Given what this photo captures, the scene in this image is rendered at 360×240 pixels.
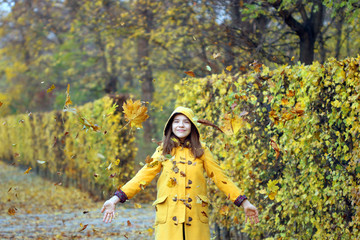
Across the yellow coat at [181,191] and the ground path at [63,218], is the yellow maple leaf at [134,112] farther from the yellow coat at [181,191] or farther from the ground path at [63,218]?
the ground path at [63,218]

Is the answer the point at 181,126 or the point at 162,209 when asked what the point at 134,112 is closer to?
the point at 181,126

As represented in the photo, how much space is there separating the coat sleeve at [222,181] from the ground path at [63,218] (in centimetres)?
141

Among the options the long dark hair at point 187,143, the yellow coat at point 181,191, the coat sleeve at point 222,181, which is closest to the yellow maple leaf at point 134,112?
the long dark hair at point 187,143

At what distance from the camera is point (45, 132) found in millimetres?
16266

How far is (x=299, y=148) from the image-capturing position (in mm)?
4215

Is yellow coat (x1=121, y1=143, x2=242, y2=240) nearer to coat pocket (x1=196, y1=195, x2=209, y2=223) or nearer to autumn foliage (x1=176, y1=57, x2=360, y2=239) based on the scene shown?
coat pocket (x1=196, y1=195, x2=209, y2=223)

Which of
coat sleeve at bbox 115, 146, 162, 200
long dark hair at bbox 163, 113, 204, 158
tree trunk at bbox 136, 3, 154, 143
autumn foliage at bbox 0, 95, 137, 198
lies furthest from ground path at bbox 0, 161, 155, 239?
tree trunk at bbox 136, 3, 154, 143

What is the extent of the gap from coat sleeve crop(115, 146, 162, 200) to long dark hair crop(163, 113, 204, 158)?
3.2 inches

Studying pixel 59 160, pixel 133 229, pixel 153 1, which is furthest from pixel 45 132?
pixel 133 229

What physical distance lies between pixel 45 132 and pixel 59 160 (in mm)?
1713

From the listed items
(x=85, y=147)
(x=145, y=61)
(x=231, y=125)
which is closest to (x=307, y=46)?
(x=231, y=125)

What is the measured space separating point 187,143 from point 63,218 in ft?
18.5

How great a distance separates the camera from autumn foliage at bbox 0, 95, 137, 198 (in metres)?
9.94

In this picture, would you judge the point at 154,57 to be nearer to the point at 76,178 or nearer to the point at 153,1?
the point at 153,1
